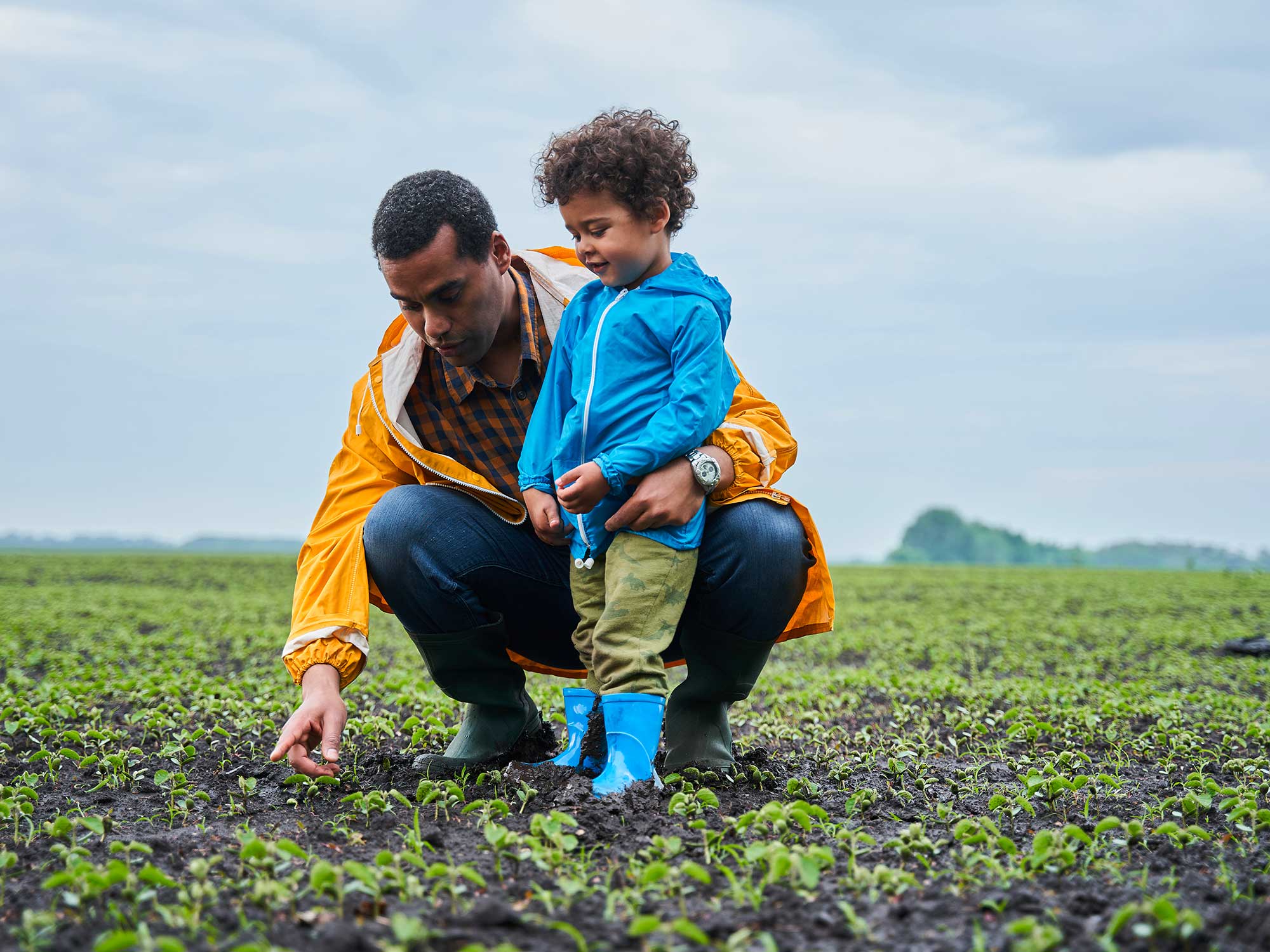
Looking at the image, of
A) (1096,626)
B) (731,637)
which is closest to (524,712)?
(731,637)

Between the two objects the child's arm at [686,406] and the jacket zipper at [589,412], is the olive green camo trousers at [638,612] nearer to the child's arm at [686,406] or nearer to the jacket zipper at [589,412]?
the jacket zipper at [589,412]

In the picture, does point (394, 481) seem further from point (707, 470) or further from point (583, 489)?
point (707, 470)

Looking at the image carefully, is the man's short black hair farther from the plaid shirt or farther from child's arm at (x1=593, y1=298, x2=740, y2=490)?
child's arm at (x1=593, y1=298, x2=740, y2=490)

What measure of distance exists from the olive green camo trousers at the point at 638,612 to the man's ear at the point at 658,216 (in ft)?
3.20

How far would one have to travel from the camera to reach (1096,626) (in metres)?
10.5

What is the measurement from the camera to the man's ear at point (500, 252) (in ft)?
11.9

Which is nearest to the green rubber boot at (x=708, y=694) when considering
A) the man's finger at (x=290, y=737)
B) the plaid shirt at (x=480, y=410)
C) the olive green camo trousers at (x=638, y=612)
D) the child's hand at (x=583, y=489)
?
the olive green camo trousers at (x=638, y=612)

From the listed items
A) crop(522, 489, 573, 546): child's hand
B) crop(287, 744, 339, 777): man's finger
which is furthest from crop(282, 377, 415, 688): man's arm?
crop(522, 489, 573, 546): child's hand

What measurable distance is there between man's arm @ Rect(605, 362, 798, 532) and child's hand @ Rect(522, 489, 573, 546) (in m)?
0.21

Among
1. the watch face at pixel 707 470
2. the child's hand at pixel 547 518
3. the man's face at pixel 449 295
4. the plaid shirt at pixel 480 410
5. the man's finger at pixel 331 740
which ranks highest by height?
the man's face at pixel 449 295

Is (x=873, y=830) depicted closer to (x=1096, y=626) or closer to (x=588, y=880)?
(x=588, y=880)

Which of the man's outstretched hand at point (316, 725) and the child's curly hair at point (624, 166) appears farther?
the child's curly hair at point (624, 166)

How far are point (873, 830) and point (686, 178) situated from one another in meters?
2.10

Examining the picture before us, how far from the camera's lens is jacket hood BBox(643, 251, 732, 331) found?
126 inches
